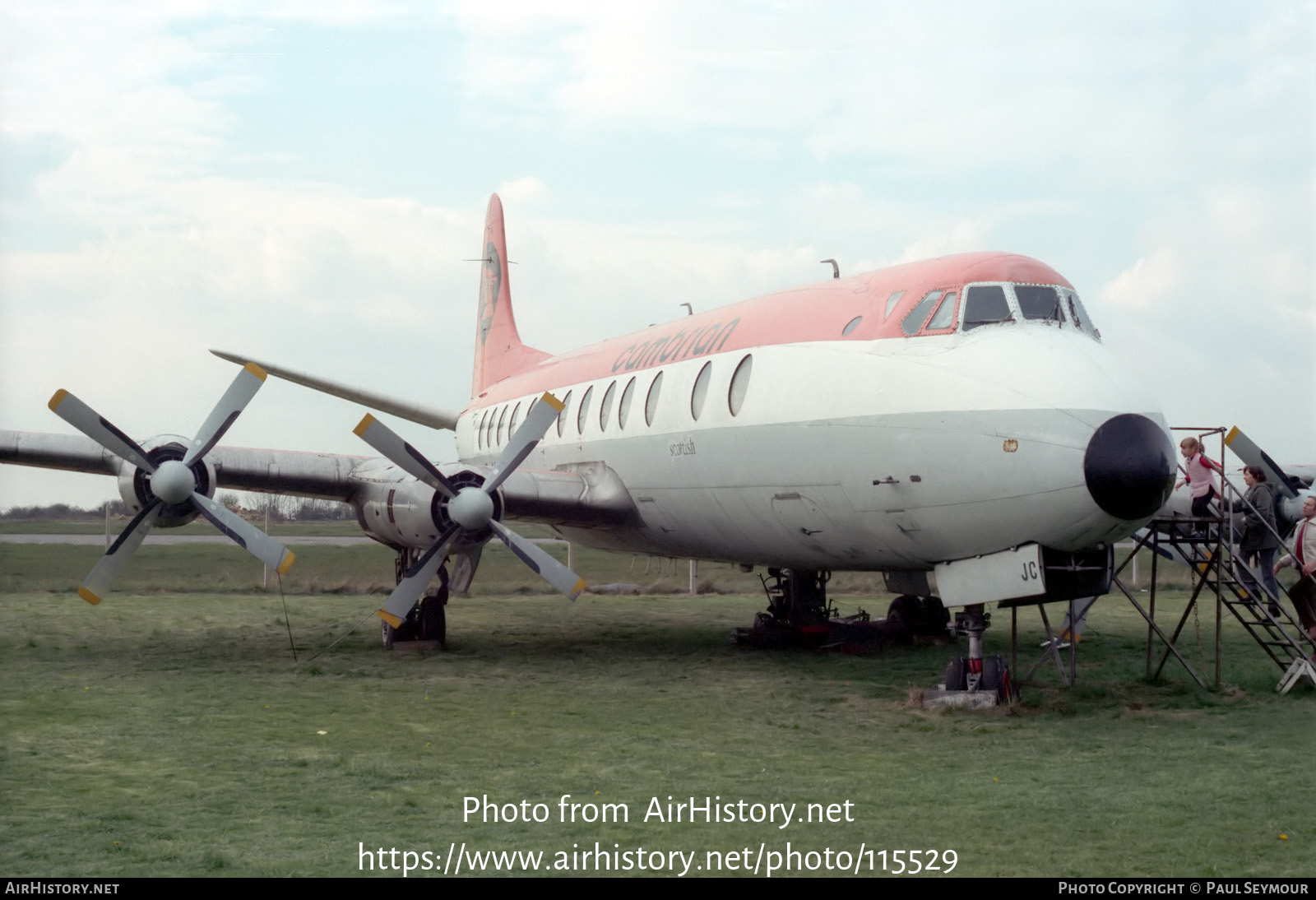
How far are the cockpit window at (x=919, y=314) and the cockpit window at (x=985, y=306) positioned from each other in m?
0.31

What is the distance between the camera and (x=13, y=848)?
5.78 meters

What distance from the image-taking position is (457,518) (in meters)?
13.2

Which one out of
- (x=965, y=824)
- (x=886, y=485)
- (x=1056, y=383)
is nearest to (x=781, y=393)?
(x=886, y=485)

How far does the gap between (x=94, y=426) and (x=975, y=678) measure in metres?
9.67

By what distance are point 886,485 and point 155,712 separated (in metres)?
6.56

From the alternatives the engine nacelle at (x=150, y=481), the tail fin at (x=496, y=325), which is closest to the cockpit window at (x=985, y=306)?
the engine nacelle at (x=150, y=481)

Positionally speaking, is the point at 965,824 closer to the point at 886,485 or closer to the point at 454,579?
the point at 886,485

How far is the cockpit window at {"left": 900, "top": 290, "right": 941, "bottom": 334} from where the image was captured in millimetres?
10727

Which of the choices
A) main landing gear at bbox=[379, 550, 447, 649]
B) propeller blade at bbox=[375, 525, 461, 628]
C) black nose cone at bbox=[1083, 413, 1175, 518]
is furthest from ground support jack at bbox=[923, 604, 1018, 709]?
main landing gear at bbox=[379, 550, 447, 649]

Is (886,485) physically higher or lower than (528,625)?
higher

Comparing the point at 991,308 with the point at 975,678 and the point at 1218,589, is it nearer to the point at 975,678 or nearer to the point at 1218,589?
the point at 975,678

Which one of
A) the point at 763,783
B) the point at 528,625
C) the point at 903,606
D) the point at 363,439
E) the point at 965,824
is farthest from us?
the point at 528,625

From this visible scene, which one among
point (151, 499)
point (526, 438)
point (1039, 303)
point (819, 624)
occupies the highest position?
point (1039, 303)

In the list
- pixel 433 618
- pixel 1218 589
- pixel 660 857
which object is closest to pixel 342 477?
pixel 433 618
